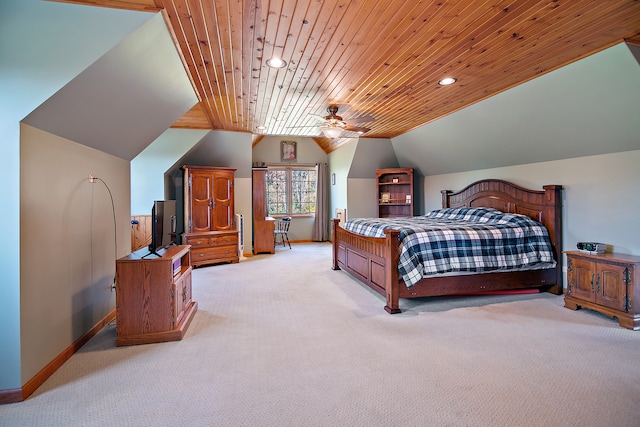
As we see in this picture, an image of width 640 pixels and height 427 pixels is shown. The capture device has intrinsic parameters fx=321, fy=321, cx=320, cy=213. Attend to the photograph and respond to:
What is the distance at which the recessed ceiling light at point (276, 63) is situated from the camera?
2.98m

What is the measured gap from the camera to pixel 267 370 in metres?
2.24

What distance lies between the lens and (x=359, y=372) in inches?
86.4

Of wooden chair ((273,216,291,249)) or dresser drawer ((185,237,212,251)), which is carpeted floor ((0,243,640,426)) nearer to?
dresser drawer ((185,237,212,251))

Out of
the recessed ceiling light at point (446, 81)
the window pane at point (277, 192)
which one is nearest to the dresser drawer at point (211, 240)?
the window pane at point (277, 192)

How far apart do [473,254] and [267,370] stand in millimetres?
2592

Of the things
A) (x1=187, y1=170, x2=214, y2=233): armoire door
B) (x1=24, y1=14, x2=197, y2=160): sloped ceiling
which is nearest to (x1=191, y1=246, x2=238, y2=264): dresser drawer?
(x1=187, y1=170, x2=214, y2=233): armoire door

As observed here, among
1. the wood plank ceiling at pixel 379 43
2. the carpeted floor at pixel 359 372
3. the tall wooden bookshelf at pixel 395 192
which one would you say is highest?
the wood plank ceiling at pixel 379 43

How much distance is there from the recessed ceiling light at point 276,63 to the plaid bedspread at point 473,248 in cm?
214

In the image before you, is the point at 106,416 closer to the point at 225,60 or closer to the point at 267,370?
the point at 267,370

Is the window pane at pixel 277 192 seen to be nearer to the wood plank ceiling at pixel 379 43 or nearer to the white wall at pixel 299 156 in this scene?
the white wall at pixel 299 156

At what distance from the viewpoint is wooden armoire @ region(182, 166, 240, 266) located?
5598 millimetres

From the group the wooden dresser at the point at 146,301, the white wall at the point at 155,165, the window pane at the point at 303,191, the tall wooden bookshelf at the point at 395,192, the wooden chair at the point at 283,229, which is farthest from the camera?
the window pane at the point at 303,191

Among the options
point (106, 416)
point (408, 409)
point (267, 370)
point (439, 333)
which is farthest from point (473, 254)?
point (106, 416)

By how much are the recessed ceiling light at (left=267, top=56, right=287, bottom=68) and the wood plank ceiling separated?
0.05 meters
